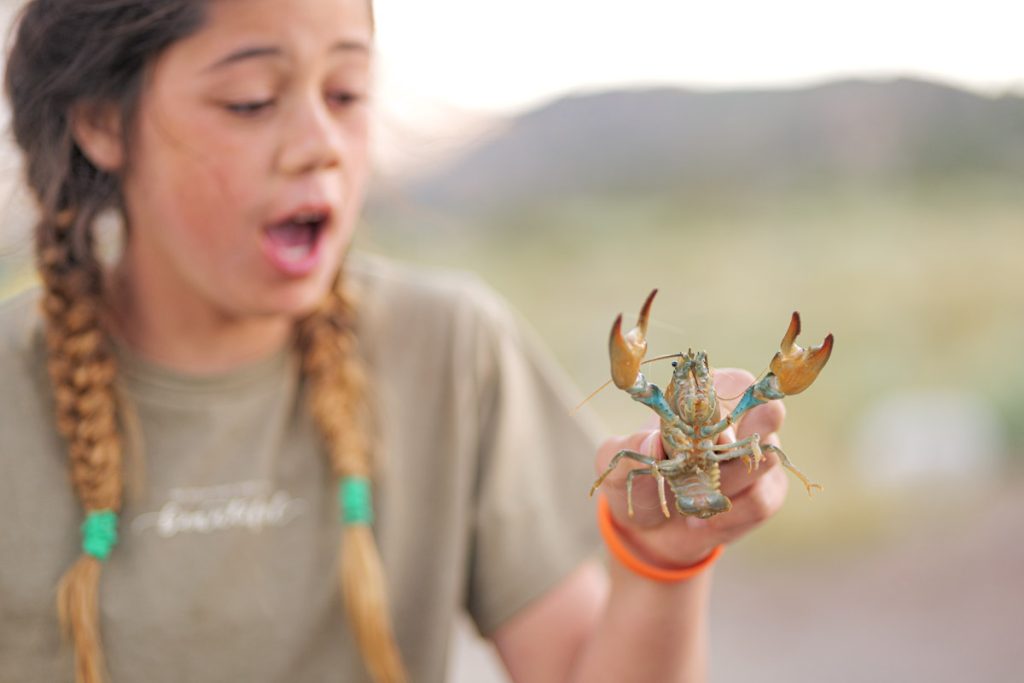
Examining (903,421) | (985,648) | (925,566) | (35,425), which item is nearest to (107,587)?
(35,425)

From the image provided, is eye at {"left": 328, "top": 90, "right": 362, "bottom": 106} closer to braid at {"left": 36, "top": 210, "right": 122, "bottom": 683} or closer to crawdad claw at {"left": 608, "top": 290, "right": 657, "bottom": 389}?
braid at {"left": 36, "top": 210, "right": 122, "bottom": 683}

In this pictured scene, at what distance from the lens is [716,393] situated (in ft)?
5.16

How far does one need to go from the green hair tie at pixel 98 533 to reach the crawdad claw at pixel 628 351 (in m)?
1.31

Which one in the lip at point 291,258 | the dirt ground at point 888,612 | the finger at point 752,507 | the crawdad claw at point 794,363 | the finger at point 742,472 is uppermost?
the crawdad claw at point 794,363

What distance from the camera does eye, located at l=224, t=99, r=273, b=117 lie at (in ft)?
6.94

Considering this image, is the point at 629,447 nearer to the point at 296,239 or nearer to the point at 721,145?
the point at 296,239

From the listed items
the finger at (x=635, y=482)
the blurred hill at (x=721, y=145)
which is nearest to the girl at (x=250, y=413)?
the finger at (x=635, y=482)

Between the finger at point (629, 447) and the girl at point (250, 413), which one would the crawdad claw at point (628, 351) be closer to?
the finger at point (629, 447)

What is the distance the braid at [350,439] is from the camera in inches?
92.7

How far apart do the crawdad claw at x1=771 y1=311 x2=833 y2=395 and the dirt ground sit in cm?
362

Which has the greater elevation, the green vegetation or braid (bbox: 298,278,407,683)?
braid (bbox: 298,278,407,683)

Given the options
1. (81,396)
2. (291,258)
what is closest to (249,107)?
(291,258)

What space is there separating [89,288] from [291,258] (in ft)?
1.83

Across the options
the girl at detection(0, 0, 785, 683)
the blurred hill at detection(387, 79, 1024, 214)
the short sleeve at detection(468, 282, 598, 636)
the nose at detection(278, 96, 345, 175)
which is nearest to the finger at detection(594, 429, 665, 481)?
the girl at detection(0, 0, 785, 683)
